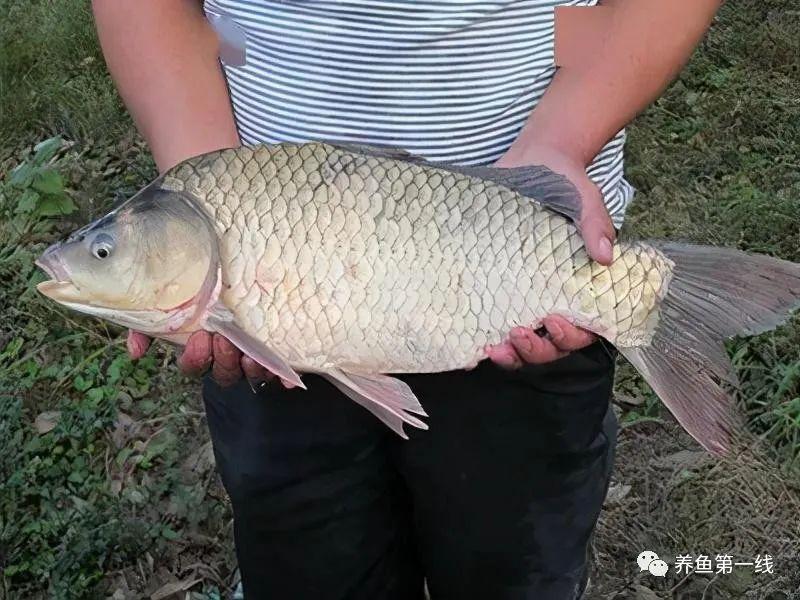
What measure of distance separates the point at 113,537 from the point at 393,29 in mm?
1364

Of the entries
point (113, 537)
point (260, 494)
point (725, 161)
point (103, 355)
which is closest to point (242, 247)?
point (260, 494)

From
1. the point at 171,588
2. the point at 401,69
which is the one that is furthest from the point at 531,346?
the point at 171,588

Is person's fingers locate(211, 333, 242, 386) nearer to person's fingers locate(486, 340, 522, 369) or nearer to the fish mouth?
the fish mouth

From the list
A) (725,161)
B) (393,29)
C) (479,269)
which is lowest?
(725,161)

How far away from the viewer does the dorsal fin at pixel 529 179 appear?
46.9 inches

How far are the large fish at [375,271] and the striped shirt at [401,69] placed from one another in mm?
66

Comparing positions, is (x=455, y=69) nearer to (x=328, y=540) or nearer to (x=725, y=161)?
(x=328, y=540)

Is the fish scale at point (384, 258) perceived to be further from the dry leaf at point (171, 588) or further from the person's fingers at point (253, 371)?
the dry leaf at point (171, 588)

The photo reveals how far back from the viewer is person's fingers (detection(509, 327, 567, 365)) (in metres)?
1.20

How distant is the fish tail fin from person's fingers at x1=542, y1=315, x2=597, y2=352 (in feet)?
0.22

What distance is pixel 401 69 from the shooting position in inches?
46.9

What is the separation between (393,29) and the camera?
1.17 meters

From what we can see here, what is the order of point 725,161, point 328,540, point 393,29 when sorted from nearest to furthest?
1. point 393,29
2. point 328,540
3. point 725,161

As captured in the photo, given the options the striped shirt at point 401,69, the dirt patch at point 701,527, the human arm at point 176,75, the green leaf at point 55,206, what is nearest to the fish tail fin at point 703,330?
the striped shirt at point 401,69
